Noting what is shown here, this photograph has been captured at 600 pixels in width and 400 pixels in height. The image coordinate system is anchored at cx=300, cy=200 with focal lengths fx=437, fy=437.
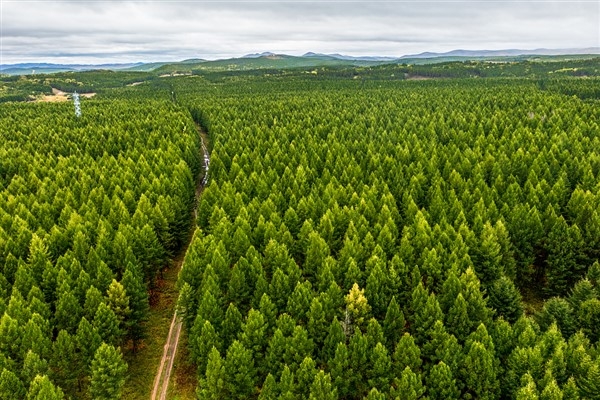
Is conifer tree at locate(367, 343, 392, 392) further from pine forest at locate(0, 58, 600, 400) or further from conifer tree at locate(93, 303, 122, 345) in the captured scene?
conifer tree at locate(93, 303, 122, 345)

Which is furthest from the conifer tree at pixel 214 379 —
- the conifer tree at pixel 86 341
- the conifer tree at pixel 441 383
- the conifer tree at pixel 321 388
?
the conifer tree at pixel 441 383

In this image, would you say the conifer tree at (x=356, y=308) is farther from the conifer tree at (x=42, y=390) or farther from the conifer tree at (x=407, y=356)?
the conifer tree at (x=42, y=390)

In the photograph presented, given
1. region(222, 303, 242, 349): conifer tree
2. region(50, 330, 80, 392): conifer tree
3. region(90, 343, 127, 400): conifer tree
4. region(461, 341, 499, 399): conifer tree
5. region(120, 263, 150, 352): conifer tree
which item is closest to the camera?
region(461, 341, 499, 399): conifer tree

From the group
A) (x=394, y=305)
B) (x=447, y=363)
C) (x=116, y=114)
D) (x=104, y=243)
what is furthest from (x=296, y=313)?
(x=116, y=114)

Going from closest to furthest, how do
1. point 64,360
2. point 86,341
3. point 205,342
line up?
1. point 64,360
2. point 86,341
3. point 205,342

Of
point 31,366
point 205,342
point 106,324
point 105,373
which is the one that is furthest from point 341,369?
point 31,366

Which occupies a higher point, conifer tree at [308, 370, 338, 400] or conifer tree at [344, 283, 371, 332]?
conifer tree at [344, 283, 371, 332]

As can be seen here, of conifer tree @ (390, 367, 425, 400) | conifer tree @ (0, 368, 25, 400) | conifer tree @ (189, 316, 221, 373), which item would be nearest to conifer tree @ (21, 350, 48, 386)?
conifer tree @ (0, 368, 25, 400)

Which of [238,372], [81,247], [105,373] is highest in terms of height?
[81,247]

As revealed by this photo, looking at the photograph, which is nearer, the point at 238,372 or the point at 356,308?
the point at 238,372

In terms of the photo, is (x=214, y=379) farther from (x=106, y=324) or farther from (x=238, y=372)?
(x=106, y=324)

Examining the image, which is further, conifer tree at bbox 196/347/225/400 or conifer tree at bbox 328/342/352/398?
conifer tree at bbox 328/342/352/398
